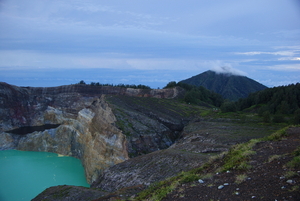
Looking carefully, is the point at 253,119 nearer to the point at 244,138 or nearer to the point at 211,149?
the point at 244,138

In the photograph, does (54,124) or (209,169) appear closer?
(209,169)

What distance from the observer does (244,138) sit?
1830cm

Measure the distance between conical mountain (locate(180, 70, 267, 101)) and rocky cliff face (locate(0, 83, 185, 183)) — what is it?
5553 centimetres

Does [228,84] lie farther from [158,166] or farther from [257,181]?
[257,181]

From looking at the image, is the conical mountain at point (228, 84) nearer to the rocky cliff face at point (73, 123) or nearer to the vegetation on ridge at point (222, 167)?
the rocky cliff face at point (73, 123)

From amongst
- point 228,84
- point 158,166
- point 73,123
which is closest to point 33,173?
point 73,123

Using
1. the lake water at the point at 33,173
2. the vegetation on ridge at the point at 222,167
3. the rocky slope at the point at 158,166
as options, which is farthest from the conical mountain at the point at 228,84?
the vegetation on ridge at the point at 222,167

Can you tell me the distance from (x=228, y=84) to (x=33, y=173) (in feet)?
307

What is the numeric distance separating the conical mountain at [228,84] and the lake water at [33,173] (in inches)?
3019

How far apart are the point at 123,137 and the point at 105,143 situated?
2531 millimetres

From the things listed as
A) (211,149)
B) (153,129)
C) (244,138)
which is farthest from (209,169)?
(153,129)

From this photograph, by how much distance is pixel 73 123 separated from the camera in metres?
37.3

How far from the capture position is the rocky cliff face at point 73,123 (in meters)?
27.3

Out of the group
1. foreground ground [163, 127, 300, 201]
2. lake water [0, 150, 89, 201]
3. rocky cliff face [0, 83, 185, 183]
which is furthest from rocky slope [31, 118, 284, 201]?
lake water [0, 150, 89, 201]
